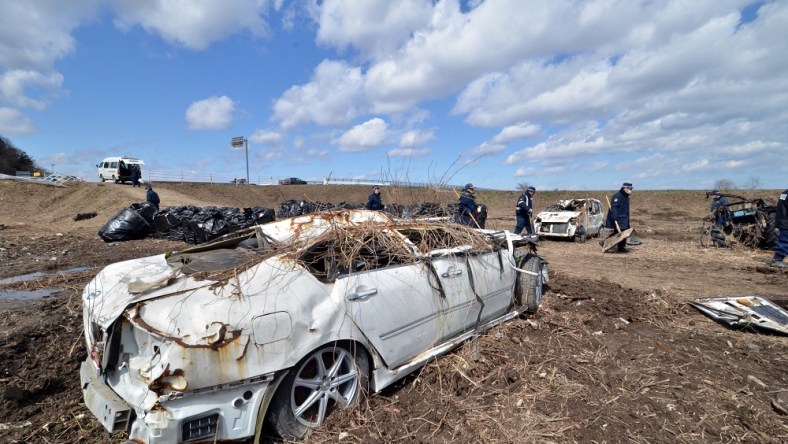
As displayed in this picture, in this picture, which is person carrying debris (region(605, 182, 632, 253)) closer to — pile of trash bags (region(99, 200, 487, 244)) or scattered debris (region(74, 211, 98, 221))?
pile of trash bags (region(99, 200, 487, 244))

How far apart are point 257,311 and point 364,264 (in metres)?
0.94

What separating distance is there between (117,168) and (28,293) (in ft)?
89.5

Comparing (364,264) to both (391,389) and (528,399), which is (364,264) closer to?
(391,389)

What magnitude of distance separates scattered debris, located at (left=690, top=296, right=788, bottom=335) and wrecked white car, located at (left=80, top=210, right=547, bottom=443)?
3.35 m

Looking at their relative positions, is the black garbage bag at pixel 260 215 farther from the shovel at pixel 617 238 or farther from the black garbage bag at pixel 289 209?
the shovel at pixel 617 238

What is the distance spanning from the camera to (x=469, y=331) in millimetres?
3920

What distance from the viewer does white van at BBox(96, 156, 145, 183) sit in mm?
28438

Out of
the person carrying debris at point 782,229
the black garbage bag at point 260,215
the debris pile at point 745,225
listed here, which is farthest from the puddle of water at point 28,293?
the debris pile at point 745,225

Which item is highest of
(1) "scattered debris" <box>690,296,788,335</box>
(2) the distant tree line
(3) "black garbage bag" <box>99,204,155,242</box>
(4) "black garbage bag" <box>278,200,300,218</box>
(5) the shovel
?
(2) the distant tree line

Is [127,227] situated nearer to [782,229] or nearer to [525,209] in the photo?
[525,209]

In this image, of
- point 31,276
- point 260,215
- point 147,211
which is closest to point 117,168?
point 147,211

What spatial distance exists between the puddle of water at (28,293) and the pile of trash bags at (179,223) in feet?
15.0

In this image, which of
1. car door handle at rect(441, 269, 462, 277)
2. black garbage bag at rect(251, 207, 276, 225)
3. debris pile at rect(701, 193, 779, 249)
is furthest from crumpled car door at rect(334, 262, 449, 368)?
debris pile at rect(701, 193, 779, 249)

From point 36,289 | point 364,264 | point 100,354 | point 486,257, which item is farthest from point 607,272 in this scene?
point 36,289
